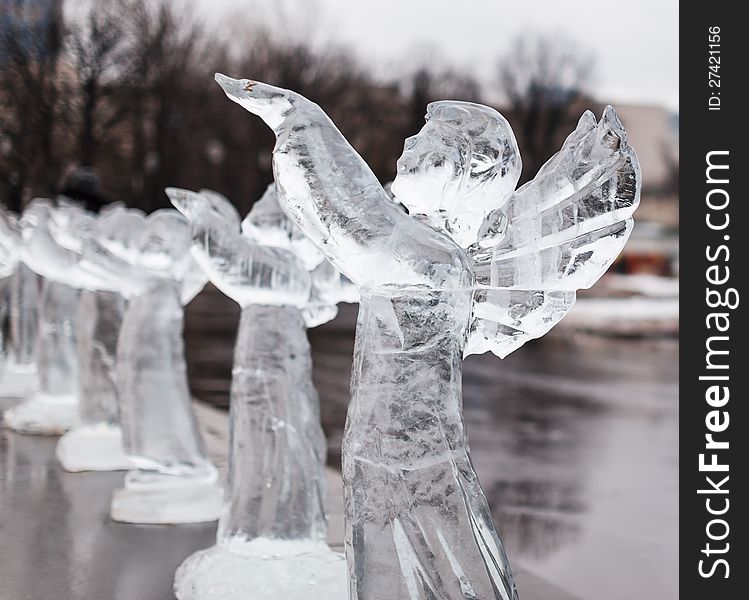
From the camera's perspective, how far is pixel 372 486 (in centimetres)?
220

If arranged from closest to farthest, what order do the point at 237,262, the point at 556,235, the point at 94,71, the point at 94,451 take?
the point at 556,235 < the point at 237,262 < the point at 94,451 < the point at 94,71

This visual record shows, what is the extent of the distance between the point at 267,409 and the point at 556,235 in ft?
4.23

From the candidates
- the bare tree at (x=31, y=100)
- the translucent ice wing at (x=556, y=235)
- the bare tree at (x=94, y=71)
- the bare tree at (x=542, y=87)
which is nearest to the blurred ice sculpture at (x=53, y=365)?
the translucent ice wing at (x=556, y=235)

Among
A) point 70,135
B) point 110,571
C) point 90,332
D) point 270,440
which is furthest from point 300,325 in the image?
point 70,135

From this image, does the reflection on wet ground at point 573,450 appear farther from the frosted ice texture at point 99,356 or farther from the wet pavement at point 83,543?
the frosted ice texture at point 99,356

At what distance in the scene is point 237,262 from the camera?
322 cm

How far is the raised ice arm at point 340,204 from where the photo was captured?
2.15 m

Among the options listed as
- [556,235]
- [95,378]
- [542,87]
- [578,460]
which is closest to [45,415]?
[95,378]

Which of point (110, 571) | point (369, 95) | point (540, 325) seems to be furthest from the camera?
point (369, 95)

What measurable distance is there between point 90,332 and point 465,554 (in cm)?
340

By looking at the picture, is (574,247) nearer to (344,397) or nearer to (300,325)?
(300,325)

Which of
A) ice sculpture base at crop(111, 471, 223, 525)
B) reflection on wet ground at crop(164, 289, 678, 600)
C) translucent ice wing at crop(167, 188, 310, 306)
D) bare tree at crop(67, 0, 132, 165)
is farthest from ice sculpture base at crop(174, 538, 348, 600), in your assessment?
bare tree at crop(67, 0, 132, 165)

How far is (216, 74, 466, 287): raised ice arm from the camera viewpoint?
215 centimetres

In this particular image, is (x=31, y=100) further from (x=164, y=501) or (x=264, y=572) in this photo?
(x=264, y=572)
